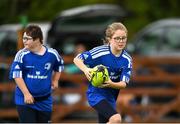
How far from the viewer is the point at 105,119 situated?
1089 cm

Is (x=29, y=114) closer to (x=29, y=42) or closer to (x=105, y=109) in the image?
(x=29, y=42)

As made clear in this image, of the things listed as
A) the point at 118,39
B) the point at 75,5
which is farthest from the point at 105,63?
the point at 75,5

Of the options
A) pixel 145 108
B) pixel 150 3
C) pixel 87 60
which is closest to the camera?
pixel 87 60

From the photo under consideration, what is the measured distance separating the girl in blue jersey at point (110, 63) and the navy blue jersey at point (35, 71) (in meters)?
0.69

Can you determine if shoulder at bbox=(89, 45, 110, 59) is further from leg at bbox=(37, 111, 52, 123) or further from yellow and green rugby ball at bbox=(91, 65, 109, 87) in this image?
leg at bbox=(37, 111, 52, 123)

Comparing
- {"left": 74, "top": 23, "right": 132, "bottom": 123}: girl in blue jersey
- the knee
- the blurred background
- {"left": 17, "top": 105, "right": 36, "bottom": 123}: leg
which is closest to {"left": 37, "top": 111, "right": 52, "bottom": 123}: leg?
{"left": 17, "top": 105, "right": 36, "bottom": 123}: leg

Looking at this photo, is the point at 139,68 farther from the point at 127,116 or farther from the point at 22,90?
the point at 22,90

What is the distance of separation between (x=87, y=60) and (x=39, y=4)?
30.7 ft

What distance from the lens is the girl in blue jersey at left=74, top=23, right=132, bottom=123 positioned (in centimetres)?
1057

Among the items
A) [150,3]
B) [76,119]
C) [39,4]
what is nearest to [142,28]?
[150,3]

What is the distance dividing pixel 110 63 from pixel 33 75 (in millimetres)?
1071

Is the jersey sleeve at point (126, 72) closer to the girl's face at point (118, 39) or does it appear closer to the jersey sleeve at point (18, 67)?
the girl's face at point (118, 39)

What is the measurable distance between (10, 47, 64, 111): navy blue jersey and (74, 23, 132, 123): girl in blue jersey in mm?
690

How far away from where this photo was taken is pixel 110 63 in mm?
10703
